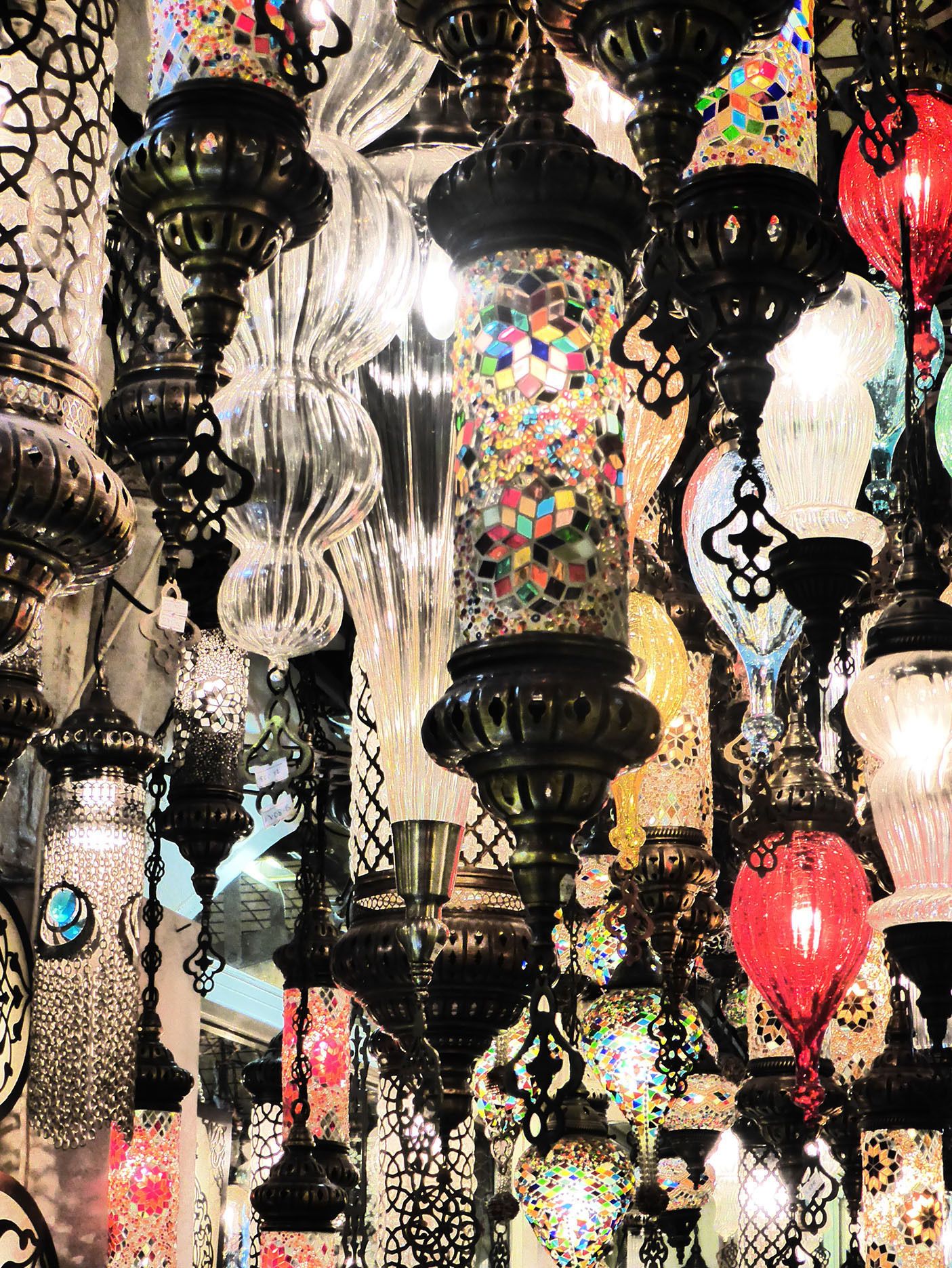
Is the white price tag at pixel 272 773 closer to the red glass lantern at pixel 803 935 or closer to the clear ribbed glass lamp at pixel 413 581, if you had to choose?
the red glass lantern at pixel 803 935

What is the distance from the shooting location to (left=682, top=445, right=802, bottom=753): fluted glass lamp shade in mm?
2643

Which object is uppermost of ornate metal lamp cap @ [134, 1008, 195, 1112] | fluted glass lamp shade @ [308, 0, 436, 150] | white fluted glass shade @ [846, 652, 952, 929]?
fluted glass lamp shade @ [308, 0, 436, 150]

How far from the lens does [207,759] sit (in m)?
3.87

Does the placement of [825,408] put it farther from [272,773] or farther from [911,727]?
[272,773]

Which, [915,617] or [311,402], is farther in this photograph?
[915,617]

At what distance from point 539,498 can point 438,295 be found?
2.14ft

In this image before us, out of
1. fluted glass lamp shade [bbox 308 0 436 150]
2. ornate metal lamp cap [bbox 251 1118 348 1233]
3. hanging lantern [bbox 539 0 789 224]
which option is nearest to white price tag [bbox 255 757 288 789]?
fluted glass lamp shade [bbox 308 0 436 150]

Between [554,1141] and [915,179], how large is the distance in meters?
1.20

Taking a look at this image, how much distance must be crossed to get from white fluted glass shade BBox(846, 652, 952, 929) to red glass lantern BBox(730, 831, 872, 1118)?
1.63ft

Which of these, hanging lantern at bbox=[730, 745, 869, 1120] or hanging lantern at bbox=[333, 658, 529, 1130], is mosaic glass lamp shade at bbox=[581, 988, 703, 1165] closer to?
hanging lantern at bbox=[730, 745, 869, 1120]

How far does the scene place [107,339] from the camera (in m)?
4.12

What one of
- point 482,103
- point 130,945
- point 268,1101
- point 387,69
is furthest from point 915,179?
point 268,1101

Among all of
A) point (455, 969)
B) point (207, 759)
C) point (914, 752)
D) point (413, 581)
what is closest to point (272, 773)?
point (207, 759)

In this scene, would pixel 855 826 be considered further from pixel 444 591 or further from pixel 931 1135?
pixel 444 591
